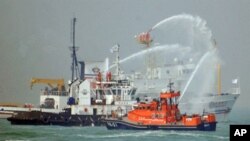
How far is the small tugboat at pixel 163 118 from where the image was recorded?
10453 mm

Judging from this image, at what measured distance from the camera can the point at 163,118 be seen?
34.9 feet

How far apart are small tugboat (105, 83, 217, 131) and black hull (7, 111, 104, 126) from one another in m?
0.56

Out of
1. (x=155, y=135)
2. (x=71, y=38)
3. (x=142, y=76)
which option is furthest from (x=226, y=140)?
(x=71, y=38)

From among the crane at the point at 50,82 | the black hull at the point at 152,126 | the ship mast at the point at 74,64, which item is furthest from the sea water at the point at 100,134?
the ship mast at the point at 74,64

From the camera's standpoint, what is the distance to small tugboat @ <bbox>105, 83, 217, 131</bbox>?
10453mm

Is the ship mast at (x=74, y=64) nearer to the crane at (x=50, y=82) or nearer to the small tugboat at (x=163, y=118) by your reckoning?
the crane at (x=50, y=82)

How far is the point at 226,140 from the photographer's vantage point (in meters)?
9.60

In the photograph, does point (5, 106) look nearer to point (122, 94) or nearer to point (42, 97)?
point (42, 97)

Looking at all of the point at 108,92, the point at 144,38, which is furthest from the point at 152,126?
the point at 108,92

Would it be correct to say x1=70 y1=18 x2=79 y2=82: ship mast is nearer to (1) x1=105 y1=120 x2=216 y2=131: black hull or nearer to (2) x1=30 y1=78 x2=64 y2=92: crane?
(2) x1=30 y1=78 x2=64 y2=92: crane

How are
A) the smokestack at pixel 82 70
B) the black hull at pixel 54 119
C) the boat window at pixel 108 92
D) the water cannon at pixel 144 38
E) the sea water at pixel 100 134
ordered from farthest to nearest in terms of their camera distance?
the boat window at pixel 108 92 → the black hull at pixel 54 119 → the smokestack at pixel 82 70 → the water cannon at pixel 144 38 → the sea water at pixel 100 134

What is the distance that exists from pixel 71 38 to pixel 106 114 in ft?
5.16

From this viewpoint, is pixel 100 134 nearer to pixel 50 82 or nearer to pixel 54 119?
pixel 50 82

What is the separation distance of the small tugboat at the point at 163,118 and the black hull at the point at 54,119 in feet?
1.85
